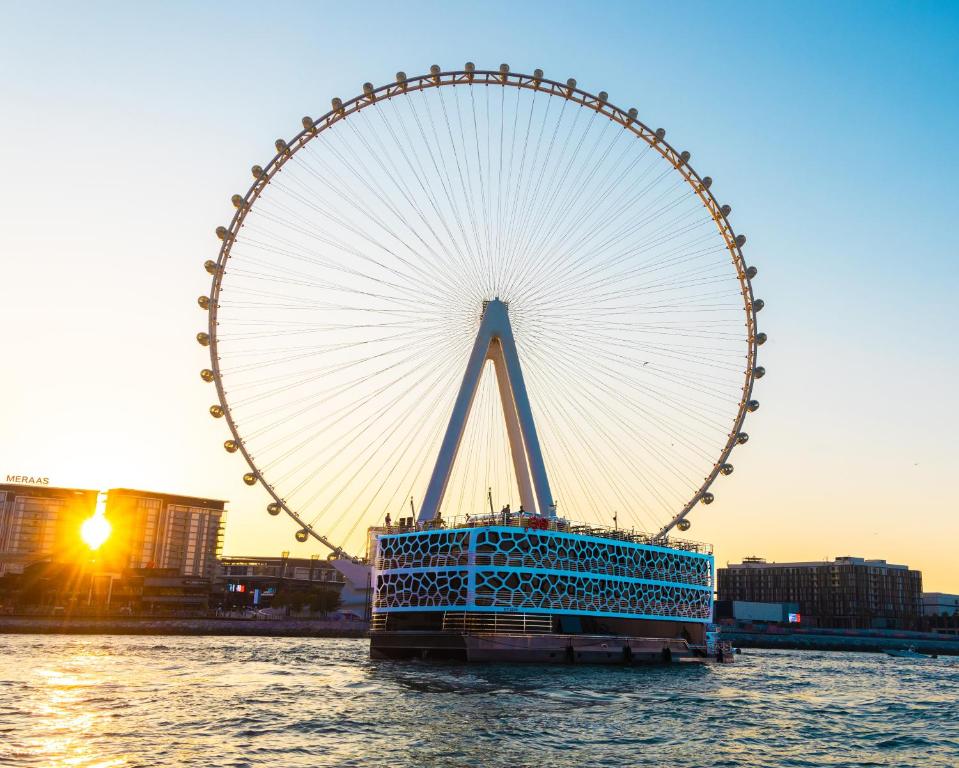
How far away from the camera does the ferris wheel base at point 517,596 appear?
65438 mm

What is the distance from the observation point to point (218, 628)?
117875 millimetres

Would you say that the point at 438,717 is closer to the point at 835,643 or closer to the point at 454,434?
the point at 454,434

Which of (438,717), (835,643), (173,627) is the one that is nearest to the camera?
(438,717)

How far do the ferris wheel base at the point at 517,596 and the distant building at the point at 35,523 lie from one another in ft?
469

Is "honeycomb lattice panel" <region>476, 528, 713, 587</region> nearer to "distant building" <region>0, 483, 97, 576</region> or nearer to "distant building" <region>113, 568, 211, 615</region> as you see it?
"distant building" <region>113, 568, 211, 615</region>

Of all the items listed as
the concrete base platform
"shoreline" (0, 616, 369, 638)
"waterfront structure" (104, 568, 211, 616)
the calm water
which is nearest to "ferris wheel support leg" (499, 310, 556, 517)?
the concrete base platform

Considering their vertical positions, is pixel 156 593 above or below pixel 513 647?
above

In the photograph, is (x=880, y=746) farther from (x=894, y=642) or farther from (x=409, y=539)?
(x=894, y=642)

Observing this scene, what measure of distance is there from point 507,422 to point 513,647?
15.2m

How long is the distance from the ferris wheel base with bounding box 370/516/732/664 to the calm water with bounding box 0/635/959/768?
11.6 ft

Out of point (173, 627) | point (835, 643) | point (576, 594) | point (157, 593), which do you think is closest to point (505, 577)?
point (576, 594)

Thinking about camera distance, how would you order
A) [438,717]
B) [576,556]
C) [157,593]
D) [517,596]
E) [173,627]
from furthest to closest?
[157,593] < [173,627] < [576,556] < [517,596] < [438,717]

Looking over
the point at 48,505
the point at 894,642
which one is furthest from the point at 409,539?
the point at 48,505

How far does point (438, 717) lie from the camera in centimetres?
3678
